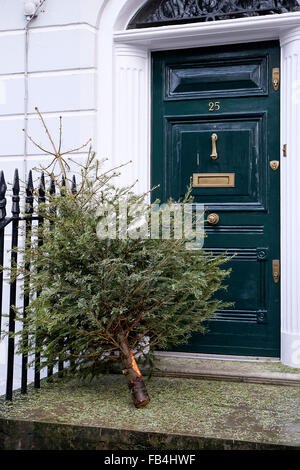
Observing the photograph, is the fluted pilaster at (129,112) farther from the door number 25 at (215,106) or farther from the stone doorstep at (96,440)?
the stone doorstep at (96,440)

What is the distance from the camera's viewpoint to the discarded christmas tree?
326 centimetres

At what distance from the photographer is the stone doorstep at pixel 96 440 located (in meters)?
2.85

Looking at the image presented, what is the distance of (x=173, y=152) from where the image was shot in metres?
4.85

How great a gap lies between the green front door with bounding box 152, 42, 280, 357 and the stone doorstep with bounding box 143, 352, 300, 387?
8.5 inches

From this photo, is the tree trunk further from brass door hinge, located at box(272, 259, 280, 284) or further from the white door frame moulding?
brass door hinge, located at box(272, 259, 280, 284)

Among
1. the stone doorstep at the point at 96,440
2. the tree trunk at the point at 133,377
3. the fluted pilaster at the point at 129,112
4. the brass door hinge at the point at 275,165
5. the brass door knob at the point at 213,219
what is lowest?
the stone doorstep at the point at 96,440

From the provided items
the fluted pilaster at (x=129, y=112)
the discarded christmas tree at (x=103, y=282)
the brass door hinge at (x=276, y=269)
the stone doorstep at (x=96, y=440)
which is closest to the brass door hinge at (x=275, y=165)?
the brass door hinge at (x=276, y=269)

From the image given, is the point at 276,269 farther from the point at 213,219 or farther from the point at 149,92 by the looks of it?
the point at 149,92

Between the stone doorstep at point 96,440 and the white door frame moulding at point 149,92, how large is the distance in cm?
163

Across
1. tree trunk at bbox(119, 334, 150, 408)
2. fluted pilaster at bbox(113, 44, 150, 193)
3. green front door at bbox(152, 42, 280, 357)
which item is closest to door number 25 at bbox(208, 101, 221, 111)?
green front door at bbox(152, 42, 280, 357)

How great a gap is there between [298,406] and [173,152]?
96.1 inches
